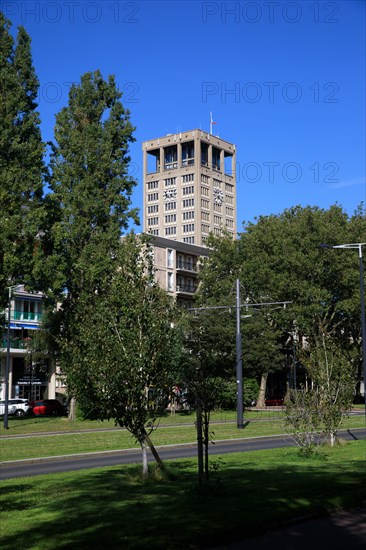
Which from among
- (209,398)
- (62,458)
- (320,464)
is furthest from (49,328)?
(209,398)

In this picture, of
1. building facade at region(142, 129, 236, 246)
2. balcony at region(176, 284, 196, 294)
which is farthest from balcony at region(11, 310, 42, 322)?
building facade at region(142, 129, 236, 246)

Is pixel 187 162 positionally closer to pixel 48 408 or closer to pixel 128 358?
pixel 48 408

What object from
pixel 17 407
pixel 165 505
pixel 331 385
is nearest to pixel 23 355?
pixel 17 407

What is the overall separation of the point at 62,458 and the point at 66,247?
21198mm

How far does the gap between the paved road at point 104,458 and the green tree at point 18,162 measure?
15.5 meters

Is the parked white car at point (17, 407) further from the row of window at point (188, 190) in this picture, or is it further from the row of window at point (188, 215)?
the row of window at point (188, 190)

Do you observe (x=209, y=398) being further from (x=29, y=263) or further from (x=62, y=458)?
(x=29, y=263)

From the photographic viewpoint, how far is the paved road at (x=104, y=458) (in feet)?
68.5

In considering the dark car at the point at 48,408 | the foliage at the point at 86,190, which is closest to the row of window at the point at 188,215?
the dark car at the point at 48,408

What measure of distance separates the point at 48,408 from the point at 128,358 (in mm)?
45642

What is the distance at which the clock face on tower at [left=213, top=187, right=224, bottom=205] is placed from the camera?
166m

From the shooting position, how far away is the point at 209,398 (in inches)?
567

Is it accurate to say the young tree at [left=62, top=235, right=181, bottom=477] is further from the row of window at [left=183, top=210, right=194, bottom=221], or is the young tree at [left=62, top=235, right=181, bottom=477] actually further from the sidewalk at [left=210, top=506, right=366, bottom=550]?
the row of window at [left=183, top=210, right=194, bottom=221]

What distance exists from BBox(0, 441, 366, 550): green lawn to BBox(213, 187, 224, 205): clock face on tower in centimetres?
14895
